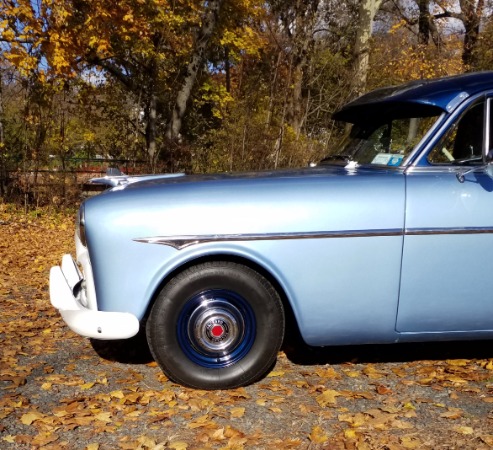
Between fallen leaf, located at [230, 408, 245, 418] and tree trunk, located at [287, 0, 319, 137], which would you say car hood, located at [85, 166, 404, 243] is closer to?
fallen leaf, located at [230, 408, 245, 418]

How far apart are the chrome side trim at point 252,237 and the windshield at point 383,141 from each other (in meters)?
0.56

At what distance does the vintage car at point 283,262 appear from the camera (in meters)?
3.43

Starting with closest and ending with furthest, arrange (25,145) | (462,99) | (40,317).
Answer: (462,99)
(40,317)
(25,145)

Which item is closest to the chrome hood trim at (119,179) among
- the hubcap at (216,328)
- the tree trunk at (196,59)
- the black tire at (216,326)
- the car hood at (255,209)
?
the car hood at (255,209)

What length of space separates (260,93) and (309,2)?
2.58 meters

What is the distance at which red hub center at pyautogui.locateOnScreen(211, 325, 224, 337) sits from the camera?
353cm

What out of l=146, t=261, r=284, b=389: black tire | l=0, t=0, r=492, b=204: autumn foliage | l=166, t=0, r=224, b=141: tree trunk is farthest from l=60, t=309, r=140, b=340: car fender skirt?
l=166, t=0, r=224, b=141: tree trunk

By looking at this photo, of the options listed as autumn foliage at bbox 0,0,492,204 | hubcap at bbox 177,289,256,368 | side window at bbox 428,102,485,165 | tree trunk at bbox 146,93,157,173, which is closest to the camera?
hubcap at bbox 177,289,256,368

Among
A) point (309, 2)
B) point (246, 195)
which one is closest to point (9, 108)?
point (309, 2)

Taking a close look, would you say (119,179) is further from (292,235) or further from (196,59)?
(196,59)

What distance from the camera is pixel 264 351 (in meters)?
3.57

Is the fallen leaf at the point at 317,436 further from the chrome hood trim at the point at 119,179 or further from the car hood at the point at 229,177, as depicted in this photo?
A: the chrome hood trim at the point at 119,179

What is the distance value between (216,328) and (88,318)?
76cm

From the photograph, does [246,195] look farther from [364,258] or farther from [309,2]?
[309,2]
